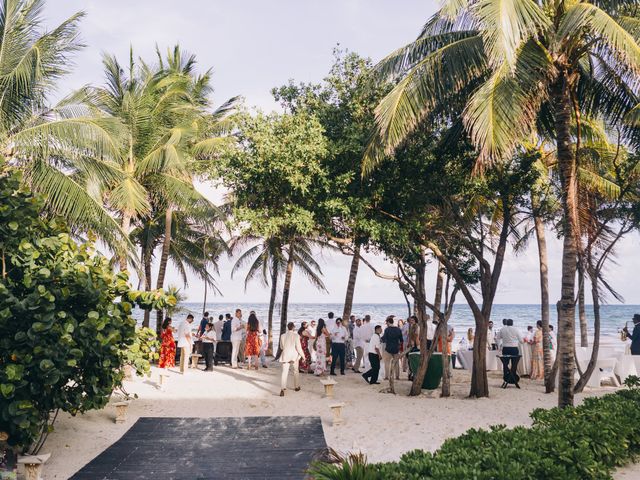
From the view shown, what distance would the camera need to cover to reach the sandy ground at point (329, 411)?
356 inches

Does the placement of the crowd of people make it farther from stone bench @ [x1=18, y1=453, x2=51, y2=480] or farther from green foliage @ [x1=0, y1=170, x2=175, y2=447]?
stone bench @ [x1=18, y1=453, x2=51, y2=480]

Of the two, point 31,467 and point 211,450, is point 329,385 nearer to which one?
point 211,450

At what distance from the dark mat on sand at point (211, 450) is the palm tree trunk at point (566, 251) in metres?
4.31

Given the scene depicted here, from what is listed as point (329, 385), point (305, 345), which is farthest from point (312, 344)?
point (329, 385)

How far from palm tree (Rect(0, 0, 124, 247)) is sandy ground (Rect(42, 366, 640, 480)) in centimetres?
421

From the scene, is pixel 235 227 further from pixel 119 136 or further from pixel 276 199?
pixel 119 136

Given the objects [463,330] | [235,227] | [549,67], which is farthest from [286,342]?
[463,330]

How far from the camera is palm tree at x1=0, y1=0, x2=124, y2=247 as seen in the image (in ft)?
36.3

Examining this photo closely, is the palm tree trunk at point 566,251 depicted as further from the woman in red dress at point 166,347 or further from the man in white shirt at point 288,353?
the woman in red dress at point 166,347

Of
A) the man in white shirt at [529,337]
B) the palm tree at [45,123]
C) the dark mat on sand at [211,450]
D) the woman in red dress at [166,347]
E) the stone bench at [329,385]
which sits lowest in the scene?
the dark mat on sand at [211,450]

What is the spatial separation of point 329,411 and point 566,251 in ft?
18.4

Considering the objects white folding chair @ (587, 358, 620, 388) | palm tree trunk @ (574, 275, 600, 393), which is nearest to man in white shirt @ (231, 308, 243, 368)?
palm tree trunk @ (574, 275, 600, 393)

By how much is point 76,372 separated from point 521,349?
12814mm

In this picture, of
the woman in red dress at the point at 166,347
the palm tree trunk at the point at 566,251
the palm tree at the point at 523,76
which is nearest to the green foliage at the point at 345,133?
the palm tree at the point at 523,76
